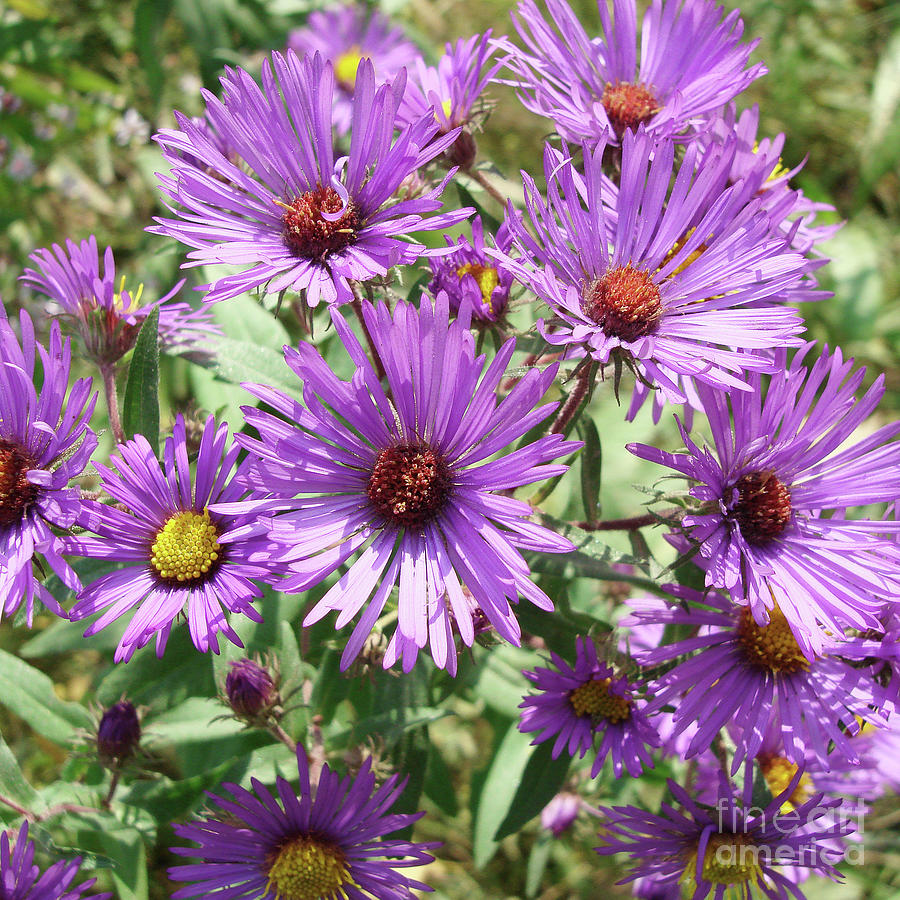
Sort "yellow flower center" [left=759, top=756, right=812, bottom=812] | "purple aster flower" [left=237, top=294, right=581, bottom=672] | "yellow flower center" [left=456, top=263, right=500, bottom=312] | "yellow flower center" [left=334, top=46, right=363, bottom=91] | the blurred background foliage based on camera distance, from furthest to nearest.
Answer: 1. "yellow flower center" [left=334, top=46, right=363, bottom=91]
2. "yellow flower center" [left=759, top=756, right=812, bottom=812]
3. the blurred background foliage
4. "yellow flower center" [left=456, top=263, right=500, bottom=312]
5. "purple aster flower" [left=237, top=294, right=581, bottom=672]

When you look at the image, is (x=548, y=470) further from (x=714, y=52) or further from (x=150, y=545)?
(x=714, y=52)

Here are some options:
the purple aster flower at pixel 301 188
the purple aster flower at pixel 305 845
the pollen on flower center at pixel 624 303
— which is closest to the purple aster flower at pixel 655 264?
the pollen on flower center at pixel 624 303

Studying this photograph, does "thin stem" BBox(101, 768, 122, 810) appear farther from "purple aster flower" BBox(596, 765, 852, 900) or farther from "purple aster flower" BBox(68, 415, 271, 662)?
"purple aster flower" BBox(596, 765, 852, 900)

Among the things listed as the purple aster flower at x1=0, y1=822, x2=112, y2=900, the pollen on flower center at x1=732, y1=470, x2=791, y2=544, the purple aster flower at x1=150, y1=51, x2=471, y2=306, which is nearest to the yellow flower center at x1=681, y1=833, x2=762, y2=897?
the pollen on flower center at x1=732, y1=470, x2=791, y2=544

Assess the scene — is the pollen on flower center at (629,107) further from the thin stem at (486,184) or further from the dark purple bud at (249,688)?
the dark purple bud at (249,688)

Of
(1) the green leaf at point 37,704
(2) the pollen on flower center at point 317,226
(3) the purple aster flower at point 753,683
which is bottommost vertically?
(1) the green leaf at point 37,704

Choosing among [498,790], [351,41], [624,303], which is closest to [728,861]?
[498,790]

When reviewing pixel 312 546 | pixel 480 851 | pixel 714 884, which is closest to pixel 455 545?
pixel 312 546
